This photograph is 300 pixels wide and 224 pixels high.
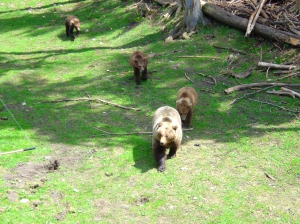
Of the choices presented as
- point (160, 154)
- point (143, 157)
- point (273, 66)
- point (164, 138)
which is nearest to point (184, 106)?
point (143, 157)

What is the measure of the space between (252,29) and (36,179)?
32.6ft

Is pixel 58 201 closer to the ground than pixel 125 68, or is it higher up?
higher up

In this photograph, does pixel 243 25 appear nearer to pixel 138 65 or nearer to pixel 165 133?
pixel 138 65

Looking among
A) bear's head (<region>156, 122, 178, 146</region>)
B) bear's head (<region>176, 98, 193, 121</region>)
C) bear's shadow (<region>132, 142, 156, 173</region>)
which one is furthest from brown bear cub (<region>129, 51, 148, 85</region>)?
bear's head (<region>156, 122, 178, 146</region>)

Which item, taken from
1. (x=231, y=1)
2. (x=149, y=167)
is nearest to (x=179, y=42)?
(x=231, y=1)

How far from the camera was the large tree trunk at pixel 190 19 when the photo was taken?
16.8 meters

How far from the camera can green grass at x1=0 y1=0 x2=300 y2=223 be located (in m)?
7.46

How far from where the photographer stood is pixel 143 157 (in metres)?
9.26

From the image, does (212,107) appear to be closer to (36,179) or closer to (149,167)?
(149,167)

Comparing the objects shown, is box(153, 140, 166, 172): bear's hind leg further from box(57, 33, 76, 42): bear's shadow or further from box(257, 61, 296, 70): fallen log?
box(57, 33, 76, 42): bear's shadow

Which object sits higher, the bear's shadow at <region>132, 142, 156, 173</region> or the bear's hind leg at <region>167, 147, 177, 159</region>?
the bear's hind leg at <region>167, 147, 177, 159</region>

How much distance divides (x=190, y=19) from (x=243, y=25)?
243 cm

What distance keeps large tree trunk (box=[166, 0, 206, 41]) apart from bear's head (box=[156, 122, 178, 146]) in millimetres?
8784

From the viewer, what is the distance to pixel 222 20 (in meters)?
16.3
